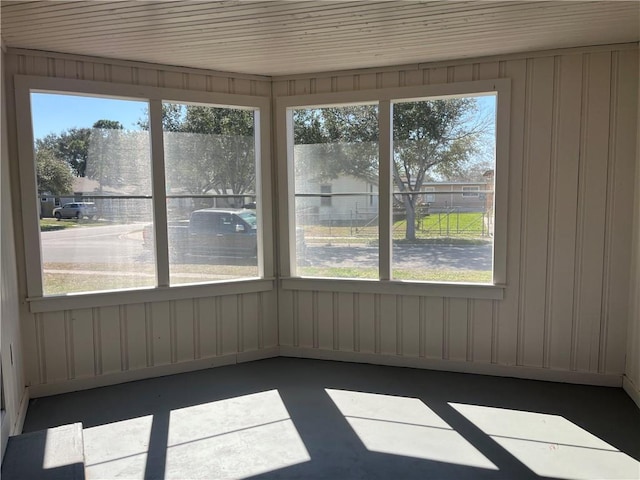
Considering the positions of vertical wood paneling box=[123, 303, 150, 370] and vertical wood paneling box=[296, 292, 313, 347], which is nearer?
vertical wood paneling box=[123, 303, 150, 370]

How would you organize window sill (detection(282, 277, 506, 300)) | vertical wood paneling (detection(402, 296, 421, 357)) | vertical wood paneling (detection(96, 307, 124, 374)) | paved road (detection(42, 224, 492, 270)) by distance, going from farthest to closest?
vertical wood paneling (detection(402, 296, 421, 357))
window sill (detection(282, 277, 506, 300))
vertical wood paneling (detection(96, 307, 124, 374))
paved road (detection(42, 224, 492, 270))

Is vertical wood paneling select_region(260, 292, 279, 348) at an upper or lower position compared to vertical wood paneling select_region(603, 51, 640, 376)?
lower

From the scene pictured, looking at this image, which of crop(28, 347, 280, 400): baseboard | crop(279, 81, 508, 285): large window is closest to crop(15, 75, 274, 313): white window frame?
crop(279, 81, 508, 285): large window

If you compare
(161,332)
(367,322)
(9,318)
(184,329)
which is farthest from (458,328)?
(9,318)

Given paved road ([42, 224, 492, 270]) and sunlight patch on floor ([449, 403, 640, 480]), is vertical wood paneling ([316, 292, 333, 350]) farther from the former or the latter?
sunlight patch on floor ([449, 403, 640, 480])

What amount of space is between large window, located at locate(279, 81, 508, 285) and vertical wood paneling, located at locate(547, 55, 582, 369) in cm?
38

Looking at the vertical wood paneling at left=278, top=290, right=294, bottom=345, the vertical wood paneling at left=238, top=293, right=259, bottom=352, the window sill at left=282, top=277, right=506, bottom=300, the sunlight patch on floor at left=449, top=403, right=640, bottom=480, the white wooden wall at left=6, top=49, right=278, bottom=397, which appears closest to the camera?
the sunlight patch on floor at left=449, top=403, right=640, bottom=480

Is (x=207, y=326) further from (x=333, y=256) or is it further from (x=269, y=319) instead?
(x=333, y=256)

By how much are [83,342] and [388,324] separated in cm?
251

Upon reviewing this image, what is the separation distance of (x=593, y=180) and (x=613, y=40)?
98 centimetres

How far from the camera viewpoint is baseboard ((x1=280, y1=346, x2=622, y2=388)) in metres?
3.49

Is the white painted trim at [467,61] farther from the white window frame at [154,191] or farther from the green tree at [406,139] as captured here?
the white window frame at [154,191]

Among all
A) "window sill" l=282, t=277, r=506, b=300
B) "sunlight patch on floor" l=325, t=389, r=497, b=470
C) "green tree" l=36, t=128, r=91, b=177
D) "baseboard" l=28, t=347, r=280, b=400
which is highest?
"green tree" l=36, t=128, r=91, b=177

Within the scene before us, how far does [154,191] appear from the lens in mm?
3695
